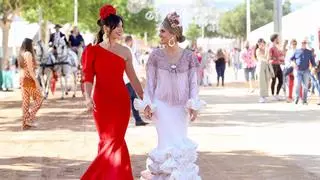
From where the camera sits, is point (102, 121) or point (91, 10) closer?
point (102, 121)

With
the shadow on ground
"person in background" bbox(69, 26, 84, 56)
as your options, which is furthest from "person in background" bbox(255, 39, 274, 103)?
the shadow on ground

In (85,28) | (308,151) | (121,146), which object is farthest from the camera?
(85,28)

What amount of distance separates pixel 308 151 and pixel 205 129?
4.09 metres

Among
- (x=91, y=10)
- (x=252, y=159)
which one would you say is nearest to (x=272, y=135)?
(x=252, y=159)

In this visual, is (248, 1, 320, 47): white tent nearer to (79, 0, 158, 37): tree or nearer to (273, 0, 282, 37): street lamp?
(273, 0, 282, 37): street lamp

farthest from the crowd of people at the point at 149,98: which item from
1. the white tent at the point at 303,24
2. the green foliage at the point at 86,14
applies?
the white tent at the point at 303,24

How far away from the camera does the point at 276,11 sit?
30.8m

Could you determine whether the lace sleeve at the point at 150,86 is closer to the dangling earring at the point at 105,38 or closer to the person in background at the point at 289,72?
the dangling earring at the point at 105,38

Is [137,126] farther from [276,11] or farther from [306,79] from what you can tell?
[276,11]

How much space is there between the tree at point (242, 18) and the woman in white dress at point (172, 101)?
13741cm

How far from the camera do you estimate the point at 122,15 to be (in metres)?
69.6

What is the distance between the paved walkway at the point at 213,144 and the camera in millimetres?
10586

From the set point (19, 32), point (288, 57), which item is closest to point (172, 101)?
point (288, 57)

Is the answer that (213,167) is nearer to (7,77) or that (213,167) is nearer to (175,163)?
(175,163)
